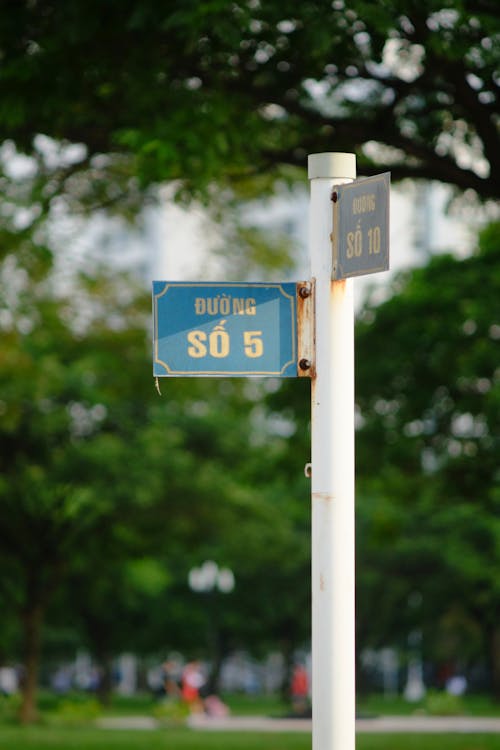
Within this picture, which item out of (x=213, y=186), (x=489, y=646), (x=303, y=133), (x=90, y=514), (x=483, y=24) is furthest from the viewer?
(x=489, y=646)

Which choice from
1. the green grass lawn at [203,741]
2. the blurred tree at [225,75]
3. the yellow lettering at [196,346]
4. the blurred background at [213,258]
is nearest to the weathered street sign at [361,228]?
the yellow lettering at [196,346]

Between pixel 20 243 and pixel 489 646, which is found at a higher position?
pixel 20 243

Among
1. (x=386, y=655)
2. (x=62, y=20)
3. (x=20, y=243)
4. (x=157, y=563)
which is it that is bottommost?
(x=386, y=655)

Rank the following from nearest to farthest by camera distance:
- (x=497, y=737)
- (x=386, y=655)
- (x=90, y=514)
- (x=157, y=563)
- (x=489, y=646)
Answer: (x=497, y=737)
(x=90, y=514)
(x=157, y=563)
(x=489, y=646)
(x=386, y=655)

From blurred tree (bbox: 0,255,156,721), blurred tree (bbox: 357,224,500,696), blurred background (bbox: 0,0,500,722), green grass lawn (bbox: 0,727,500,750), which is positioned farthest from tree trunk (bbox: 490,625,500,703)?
blurred tree (bbox: 357,224,500,696)

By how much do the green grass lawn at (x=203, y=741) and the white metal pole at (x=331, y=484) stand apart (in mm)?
15897

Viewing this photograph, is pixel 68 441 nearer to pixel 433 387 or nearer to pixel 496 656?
pixel 433 387

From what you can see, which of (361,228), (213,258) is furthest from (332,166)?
(213,258)

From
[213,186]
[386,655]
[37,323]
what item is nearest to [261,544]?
[37,323]

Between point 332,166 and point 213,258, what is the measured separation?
38.2 feet

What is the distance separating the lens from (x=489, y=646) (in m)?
54.0

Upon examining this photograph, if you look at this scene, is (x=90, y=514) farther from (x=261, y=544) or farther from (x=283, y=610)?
(x=283, y=610)

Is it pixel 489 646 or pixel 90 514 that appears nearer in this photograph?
pixel 90 514

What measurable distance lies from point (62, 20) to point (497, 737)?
16175 mm
